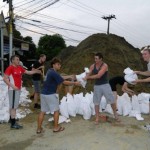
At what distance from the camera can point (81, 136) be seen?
19.4ft

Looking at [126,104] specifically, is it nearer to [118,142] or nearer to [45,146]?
[118,142]

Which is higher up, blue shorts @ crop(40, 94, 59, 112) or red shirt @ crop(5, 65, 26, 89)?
red shirt @ crop(5, 65, 26, 89)

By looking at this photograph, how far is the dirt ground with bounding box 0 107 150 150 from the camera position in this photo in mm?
5414

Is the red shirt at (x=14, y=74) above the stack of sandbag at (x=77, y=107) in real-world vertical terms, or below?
above

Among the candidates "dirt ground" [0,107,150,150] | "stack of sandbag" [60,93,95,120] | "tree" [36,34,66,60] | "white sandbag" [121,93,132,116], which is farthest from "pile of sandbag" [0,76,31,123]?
"tree" [36,34,66,60]

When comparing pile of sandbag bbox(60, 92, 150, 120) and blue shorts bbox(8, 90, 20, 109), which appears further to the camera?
pile of sandbag bbox(60, 92, 150, 120)

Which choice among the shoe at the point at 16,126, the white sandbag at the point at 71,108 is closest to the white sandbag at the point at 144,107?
the white sandbag at the point at 71,108

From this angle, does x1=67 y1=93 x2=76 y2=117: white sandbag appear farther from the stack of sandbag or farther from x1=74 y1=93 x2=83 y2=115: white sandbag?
x1=74 y1=93 x2=83 y2=115: white sandbag

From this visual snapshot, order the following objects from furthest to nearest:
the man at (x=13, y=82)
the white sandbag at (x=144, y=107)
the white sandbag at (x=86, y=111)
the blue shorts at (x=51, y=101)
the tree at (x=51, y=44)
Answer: the tree at (x=51, y=44), the white sandbag at (x=144, y=107), the white sandbag at (x=86, y=111), the man at (x=13, y=82), the blue shorts at (x=51, y=101)

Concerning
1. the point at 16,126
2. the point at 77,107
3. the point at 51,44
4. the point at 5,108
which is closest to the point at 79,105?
the point at 77,107

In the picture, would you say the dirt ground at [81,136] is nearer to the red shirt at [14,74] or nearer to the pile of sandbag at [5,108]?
the pile of sandbag at [5,108]

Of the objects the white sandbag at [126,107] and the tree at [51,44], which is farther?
the tree at [51,44]

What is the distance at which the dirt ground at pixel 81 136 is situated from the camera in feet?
17.8

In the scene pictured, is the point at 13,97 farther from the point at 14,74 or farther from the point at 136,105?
the point at 136,105
